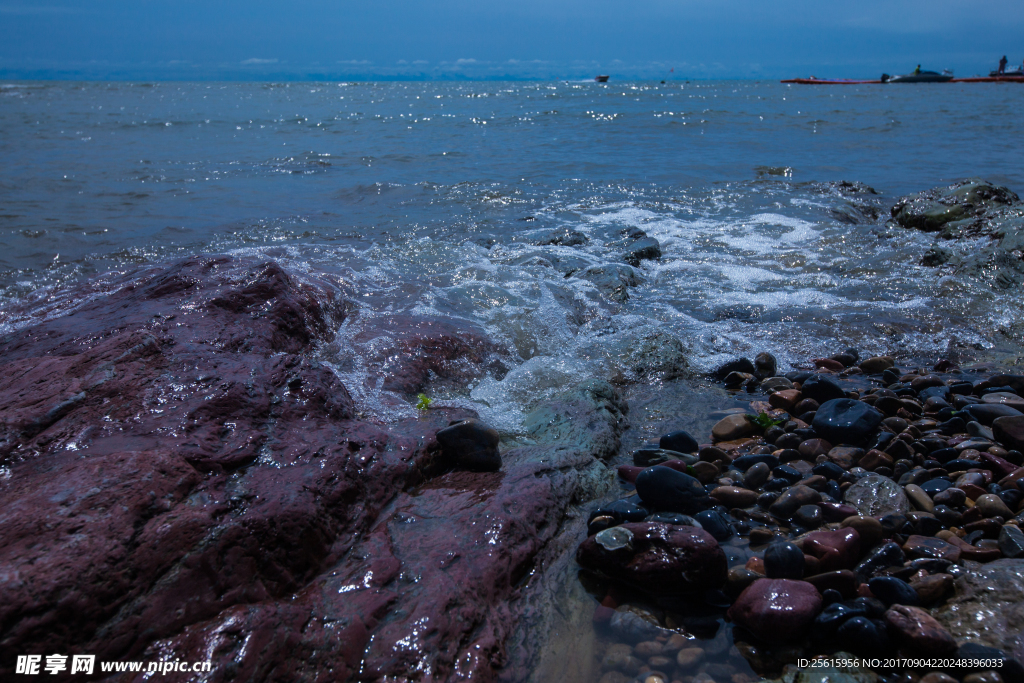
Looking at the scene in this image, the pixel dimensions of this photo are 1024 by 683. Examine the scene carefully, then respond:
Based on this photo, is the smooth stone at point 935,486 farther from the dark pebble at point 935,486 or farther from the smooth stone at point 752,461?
the smooth stone at point 752,461

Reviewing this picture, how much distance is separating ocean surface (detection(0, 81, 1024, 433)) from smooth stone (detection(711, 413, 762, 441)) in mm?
944

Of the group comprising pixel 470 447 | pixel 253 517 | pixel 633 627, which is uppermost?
pixel 253 517

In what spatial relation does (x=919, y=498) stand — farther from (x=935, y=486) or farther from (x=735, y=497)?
(x=735, y=497)

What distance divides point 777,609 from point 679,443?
1.24 m

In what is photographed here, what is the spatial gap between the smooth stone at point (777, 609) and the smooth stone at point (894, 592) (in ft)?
0.77

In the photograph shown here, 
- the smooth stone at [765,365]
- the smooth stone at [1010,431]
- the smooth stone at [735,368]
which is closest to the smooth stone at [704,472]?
the smooth stone at [735,368]

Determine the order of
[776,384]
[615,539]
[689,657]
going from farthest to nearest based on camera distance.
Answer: [776,384] < [615,539] < [689,657]

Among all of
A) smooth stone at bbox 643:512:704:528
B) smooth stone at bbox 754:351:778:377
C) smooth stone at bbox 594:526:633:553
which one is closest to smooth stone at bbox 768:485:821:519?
smooth stone at bbox 643:512:704:528

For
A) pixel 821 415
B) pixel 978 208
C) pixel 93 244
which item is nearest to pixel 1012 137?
pixel 978 208

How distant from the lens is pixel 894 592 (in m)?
2.05

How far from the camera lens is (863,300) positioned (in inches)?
208

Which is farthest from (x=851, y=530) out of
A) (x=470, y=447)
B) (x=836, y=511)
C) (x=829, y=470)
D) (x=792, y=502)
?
(x=470, y=447)

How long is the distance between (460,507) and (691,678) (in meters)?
1.03

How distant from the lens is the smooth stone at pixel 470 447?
9.09 feet
